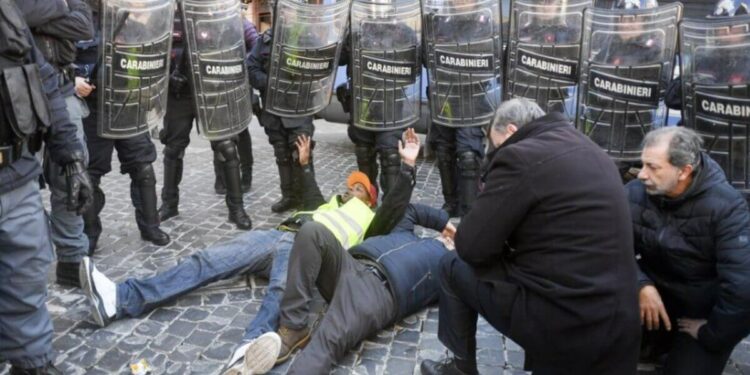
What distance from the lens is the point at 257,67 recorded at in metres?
4.79

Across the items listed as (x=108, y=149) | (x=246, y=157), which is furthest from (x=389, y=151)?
(x=108, y=149)

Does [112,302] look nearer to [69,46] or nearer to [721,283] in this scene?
[69,46]

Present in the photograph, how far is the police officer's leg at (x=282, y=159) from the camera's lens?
504 cm

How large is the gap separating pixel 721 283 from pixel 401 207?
1602mm

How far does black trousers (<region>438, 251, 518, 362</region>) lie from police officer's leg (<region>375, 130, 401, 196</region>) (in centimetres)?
213

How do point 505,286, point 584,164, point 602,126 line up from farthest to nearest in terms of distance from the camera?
point 602,126 < point 505,286 < point 584,164

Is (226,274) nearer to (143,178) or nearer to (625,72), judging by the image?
(143,178)

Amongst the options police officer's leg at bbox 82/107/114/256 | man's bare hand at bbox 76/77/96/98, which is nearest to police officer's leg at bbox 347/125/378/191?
police officer's leg at bbox 82/107/114/256

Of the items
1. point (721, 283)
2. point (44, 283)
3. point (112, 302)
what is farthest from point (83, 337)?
point (721, 283)

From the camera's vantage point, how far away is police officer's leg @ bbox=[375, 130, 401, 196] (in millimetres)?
4812

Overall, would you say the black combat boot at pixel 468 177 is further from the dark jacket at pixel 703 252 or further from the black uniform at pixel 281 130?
the dark jacket at pixel 703 252

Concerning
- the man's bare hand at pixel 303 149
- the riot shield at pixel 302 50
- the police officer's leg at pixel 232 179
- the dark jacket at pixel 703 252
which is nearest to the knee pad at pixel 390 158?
the man's bare hand at pixel 303 149

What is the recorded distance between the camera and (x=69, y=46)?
3381 mm

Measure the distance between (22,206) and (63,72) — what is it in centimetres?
127
